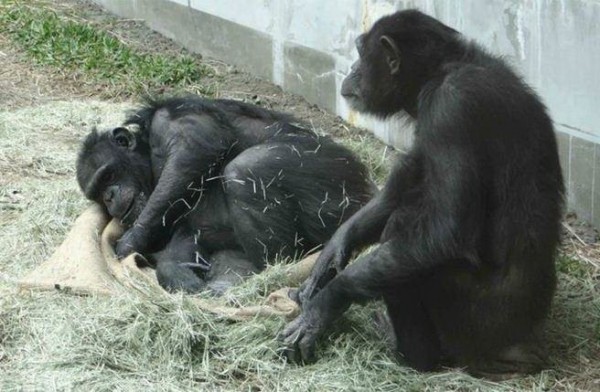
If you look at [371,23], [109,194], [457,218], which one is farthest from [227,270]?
[371,23]

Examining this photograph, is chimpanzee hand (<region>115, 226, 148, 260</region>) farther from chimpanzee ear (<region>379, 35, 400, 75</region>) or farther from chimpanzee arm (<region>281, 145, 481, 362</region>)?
chimpanzee ear (<region>379, 35, 400, 75</region>)

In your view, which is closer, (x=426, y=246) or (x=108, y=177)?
(x=426, y=246)

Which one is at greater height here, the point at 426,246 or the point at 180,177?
the point at 426,246

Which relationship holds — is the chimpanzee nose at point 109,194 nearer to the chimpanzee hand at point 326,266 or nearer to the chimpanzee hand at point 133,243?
the chimpanzee hand at point 133,243

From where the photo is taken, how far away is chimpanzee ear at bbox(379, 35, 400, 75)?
5.19m

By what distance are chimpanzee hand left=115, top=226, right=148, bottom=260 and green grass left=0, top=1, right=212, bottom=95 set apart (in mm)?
3169

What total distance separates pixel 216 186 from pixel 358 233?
1349mm

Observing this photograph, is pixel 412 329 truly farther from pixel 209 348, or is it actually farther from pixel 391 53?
pixel 391 53

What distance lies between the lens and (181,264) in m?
6.28

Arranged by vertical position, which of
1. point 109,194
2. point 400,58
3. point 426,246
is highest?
point 400,58

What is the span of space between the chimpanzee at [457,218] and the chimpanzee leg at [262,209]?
939 millimetres

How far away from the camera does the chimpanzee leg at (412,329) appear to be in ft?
16.6

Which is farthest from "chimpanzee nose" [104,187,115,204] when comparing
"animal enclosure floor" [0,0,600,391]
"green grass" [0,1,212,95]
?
"green grass" [0,1,212,95]

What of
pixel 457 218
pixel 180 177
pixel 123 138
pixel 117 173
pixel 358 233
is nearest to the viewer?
pixel 457 218
